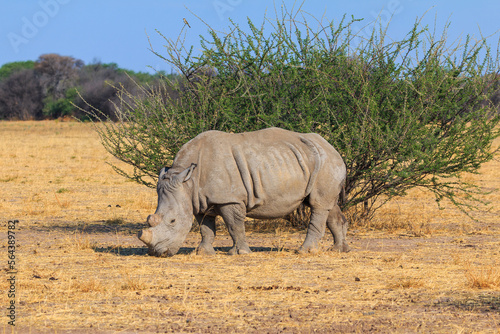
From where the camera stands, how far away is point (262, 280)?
316 inches

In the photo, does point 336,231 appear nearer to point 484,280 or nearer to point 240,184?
point 240,184

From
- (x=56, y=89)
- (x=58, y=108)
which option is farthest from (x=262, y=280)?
(x=56, y=89)

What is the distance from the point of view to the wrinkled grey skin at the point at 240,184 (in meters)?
9.27

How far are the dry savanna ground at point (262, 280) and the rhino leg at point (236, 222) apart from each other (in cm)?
20

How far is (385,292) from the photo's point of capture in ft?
24.5

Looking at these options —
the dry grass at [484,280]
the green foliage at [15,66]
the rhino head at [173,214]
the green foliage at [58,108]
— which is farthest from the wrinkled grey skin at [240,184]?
the green foliage at [15,66]

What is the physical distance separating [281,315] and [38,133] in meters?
37.8

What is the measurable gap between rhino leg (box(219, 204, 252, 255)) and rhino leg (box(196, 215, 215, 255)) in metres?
0.29

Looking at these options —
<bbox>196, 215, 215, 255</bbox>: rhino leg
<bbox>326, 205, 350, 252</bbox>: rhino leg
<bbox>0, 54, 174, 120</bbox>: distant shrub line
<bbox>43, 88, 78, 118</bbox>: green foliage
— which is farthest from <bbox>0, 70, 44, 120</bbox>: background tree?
<bbox>326, 205, 350, 252</bbox>: rhino leg

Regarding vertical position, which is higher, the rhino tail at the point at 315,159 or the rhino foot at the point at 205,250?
the rhino tail at the point at 315,159

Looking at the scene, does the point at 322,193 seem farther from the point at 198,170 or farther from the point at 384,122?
the point at 384,122

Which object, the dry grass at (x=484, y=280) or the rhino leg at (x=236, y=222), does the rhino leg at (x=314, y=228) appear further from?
the dry grass at (x=484, y=280)

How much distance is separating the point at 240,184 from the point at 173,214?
97 cm

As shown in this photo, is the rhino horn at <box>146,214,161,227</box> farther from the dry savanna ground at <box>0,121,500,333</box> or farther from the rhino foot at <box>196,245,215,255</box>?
the rhino foot at <box>196,245,215,255</box>
